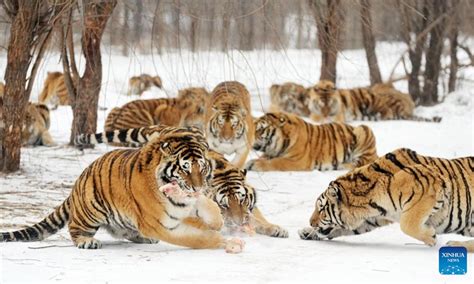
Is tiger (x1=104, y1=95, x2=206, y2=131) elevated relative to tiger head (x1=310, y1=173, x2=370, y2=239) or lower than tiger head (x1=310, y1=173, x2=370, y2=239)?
elevated

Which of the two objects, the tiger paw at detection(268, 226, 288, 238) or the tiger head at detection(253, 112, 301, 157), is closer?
the tiger paw at detection(268, 226, 288, 238)

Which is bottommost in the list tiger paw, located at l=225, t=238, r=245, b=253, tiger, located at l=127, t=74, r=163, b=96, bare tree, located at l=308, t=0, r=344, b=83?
tiger paw, located at l=225, t=238, r=245, b=253

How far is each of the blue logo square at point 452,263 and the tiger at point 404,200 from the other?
0.51m

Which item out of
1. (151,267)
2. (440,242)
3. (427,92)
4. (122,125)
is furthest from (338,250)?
(427,92)

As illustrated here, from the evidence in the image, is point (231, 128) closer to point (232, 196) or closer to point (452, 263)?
point (232, 196)

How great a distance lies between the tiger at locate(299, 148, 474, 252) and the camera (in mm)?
6078

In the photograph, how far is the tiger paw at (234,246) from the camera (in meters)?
5.81

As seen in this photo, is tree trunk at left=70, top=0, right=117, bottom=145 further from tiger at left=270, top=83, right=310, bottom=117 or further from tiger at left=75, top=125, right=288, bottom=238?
tiger at left=270, top=83, right=310, bottom=117

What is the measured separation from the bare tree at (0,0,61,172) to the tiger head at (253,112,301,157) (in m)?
3.17

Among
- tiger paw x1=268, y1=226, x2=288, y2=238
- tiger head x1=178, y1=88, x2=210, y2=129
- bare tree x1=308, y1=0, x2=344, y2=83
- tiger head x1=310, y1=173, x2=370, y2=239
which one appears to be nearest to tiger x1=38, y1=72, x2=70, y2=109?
tiger head x1=178, y1=88, x2=210, y2=129

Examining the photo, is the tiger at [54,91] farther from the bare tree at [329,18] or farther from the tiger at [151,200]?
the tiger at [151,200]

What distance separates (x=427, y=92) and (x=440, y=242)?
41.5ft

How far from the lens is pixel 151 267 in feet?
17.5

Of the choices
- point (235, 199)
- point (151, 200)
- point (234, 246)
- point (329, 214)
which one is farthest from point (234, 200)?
point (151, 200)
